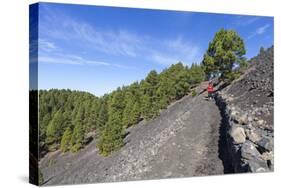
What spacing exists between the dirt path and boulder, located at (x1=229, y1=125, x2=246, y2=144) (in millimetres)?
383

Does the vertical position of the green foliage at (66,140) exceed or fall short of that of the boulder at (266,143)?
it exceeds it

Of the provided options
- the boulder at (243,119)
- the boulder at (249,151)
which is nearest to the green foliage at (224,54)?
the boulder at (243,119)

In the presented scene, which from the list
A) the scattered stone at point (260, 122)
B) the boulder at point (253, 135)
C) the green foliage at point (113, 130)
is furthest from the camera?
the scattered stone at point (260, 122)

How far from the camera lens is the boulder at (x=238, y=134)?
46.9 ft

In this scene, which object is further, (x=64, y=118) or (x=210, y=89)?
(x=210, y=89)

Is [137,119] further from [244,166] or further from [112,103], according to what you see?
[244,166]

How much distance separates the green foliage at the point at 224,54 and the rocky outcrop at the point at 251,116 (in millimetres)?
404

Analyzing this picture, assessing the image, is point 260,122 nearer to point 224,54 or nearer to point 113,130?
point 224,54

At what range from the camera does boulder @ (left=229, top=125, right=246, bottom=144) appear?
14.3m

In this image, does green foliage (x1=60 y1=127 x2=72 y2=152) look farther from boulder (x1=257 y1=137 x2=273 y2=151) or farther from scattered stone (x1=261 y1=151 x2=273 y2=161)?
scattered stone (x1=261 y1=151 x2=273 y2=161)

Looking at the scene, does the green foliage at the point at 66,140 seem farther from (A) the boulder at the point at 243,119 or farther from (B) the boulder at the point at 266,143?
(B) the boulder at the point at 266,143

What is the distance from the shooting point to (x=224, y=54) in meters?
14.7

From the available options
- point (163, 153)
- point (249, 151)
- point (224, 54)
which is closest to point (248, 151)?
point (249, 151)

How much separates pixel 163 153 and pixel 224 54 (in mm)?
3082
